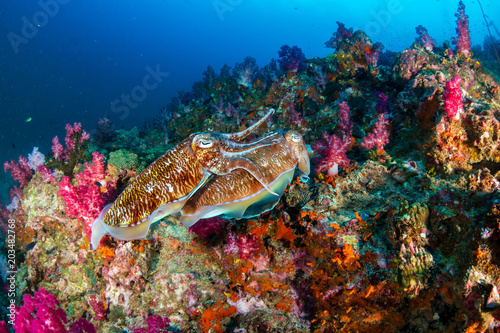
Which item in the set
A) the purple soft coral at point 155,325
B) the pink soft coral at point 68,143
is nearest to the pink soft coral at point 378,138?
the purple soft coral at point 155,325

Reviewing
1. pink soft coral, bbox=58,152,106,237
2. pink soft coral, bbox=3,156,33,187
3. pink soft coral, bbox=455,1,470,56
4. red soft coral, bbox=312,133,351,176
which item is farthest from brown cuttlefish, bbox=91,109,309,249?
pink soft coral, bbox=455,1,470,56

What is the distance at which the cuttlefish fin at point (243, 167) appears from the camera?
2.98 meters

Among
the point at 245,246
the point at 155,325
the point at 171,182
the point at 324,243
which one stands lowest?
the point at 155,325

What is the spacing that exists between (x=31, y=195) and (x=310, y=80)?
28.0 ft

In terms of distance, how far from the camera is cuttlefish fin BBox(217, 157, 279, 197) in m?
2.98

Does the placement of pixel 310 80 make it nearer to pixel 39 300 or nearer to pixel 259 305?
pixel 259 305

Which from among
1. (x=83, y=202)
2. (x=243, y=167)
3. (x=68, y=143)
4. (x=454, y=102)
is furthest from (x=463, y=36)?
(x=68, y=143)

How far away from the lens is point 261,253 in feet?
11.6

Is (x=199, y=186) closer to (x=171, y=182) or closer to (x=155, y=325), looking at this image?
(x=171, y=182)

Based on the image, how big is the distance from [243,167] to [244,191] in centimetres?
34

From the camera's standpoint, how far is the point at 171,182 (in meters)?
3.04

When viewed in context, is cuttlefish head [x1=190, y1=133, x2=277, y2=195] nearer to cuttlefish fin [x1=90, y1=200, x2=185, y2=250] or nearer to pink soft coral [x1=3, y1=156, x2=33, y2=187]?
cuttlefish fin [x1=90, y1=200, x2=185, y2=250]

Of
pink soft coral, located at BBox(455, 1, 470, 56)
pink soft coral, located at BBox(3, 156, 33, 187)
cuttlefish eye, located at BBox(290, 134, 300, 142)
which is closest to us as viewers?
cuttlefish eye, located at BBox(290, 134, 300, 142)

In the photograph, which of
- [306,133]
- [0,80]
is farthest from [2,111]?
[306,133]
